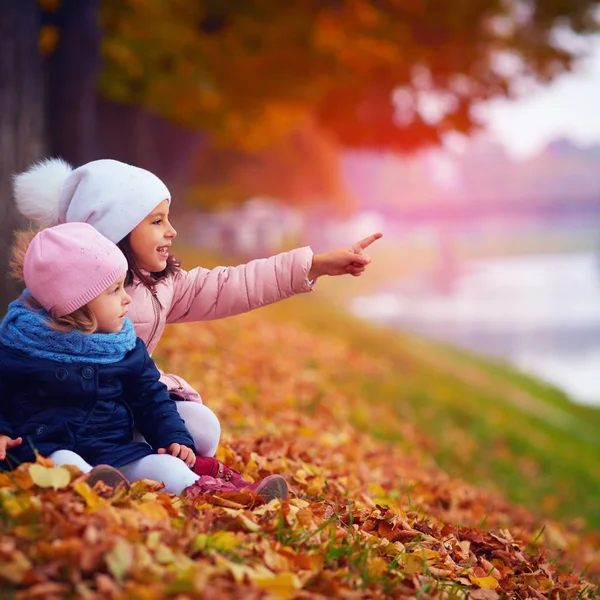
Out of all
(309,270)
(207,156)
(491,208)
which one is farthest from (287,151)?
(309,270)

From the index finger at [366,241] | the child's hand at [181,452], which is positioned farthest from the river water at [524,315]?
the child's hand at [181,452]

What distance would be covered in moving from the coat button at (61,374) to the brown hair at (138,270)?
1.74 feet

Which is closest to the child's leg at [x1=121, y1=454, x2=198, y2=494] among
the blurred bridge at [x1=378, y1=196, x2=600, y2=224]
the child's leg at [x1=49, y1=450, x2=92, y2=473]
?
the child's leg at [x1=49, y1=450, x2=92, y2=473]

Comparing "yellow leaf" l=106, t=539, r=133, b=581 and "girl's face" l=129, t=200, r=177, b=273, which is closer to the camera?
"yellow leaf" l=106, t=539, r=133, b=581

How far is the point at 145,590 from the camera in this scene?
2.21 meters

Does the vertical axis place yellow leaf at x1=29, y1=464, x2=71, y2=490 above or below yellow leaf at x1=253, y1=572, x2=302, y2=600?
above

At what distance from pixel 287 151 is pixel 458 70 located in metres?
17.1

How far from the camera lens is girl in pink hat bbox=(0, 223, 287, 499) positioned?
2943mm

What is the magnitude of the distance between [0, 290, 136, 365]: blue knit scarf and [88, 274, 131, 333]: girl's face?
43mm

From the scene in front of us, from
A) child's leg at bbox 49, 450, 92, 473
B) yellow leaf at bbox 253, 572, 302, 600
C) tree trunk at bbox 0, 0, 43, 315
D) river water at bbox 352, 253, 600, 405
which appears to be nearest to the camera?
yellow leaf at bbox 253, 572, 302, 600

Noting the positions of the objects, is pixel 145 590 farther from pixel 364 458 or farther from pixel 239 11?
pixel 239 11

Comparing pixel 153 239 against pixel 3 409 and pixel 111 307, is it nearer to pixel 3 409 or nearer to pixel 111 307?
pixel 111 307

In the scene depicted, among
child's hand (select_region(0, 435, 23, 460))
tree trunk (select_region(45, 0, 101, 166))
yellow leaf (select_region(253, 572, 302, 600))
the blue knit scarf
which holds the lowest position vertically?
yellow leaf (select_region(253, 572, 302, 600))

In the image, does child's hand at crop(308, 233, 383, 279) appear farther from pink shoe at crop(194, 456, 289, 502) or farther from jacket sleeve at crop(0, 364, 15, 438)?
jacket sleeve at crop(0, 364, 15, 438)
